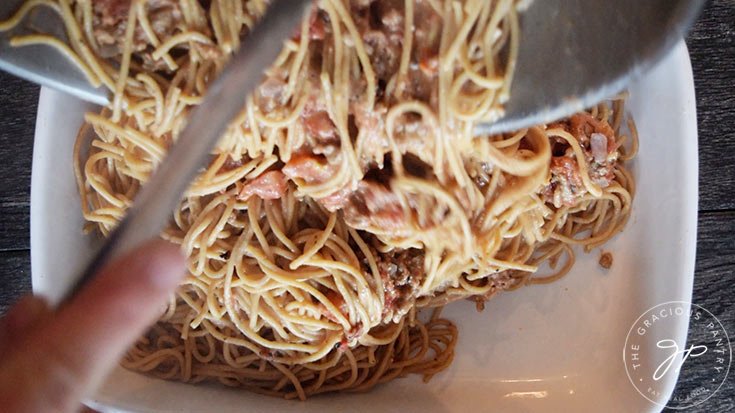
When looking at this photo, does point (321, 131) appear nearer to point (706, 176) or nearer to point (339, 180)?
point (339, 180)

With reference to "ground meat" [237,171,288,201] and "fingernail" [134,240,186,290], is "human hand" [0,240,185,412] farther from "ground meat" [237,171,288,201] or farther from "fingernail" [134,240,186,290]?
"ground meat" [237,171,288,201]

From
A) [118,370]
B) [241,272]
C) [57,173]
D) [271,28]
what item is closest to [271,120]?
[271,28]

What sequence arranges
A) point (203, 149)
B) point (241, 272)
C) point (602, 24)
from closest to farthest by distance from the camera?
1. point (203, 149)
2. point (602, 24)
3. point (241, 272)

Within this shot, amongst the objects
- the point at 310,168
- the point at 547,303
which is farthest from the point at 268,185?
the point at 547,303

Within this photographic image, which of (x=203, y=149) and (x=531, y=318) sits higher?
(x=203, y=149)

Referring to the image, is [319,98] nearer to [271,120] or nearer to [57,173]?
[271,120]

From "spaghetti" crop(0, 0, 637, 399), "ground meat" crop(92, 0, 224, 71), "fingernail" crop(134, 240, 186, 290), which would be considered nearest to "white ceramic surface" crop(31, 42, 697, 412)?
"spaghetti" crop(0, 0, 637, 399)
